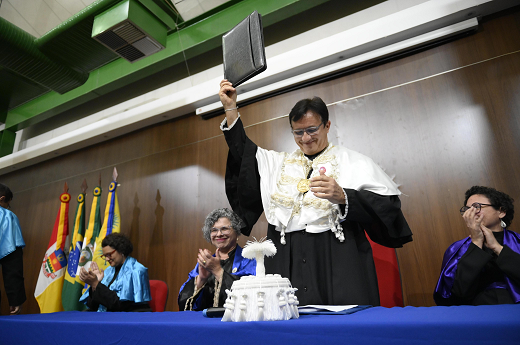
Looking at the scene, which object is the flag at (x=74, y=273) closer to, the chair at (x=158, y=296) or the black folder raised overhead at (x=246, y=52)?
the chair at (x=158, y=296)

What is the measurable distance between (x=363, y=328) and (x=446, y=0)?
10.2ft

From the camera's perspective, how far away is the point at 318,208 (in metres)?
1.43

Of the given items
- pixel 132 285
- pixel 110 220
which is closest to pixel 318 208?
pixel 132 285

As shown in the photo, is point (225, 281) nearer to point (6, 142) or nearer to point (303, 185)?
point (303, 185)

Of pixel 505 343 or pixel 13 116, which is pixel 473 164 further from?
pixel 13 116

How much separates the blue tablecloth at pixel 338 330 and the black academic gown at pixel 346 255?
63 centimetres

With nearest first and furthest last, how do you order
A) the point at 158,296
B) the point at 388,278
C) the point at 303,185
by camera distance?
the point at 303,185 → the point at 388,278 → the point at 158,296

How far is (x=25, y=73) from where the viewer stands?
13.7 ft

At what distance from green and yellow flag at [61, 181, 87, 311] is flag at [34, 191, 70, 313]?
0.44ft

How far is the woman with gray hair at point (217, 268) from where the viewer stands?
177 centimetres

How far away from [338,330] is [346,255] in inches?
32.0

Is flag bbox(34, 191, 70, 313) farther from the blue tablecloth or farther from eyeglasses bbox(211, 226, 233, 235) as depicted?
the blue tablecloth

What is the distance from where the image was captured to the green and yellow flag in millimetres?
3861

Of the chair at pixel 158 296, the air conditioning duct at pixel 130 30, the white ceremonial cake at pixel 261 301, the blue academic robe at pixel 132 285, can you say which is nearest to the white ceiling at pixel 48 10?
the air conditioning duct at pixel 130 30
